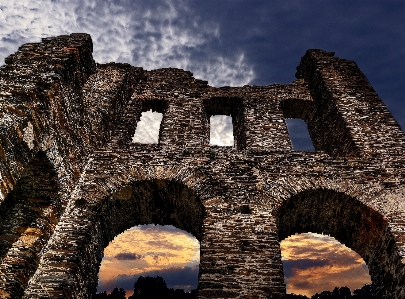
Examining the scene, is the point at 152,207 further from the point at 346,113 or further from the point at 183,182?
the point at 346,113

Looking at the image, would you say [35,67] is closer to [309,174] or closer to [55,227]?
[55,227]

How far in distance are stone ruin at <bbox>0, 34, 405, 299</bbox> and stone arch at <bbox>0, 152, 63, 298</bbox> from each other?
15 millimetres

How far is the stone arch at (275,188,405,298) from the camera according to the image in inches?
189

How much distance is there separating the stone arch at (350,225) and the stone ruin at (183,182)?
0.02 m

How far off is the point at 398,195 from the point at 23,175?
5.72 metres

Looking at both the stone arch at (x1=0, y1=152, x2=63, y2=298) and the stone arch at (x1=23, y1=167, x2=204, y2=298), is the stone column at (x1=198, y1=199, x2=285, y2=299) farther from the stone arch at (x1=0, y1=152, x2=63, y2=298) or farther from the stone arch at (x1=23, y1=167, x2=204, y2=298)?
the stone arch at (x1=0, y1=152, x2=63, y2=298)

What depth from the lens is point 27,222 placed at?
4.85 m

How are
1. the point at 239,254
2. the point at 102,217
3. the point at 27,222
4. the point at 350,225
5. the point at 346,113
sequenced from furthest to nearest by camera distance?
1. the point at 346,113
2. the point at 350,225
3. the point at 102,217
4. the point at 27,222
5. the point at 239,254

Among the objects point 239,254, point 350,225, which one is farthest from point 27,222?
point 350,225

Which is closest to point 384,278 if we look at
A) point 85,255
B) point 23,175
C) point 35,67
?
point 85,255

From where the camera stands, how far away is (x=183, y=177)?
18.8ft

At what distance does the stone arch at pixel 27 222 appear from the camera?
438 centimetres

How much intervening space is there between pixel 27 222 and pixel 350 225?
498cm

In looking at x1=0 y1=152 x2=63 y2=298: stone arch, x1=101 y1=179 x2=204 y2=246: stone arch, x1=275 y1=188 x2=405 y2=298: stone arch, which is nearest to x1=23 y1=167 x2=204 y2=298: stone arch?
x1=101 y1=179 x2=204 y2=246: stone arch
